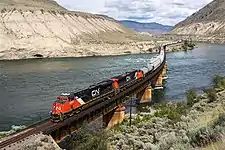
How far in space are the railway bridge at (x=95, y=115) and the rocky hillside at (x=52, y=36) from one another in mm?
61488

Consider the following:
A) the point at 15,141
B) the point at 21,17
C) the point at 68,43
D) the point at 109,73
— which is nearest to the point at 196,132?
the point at 15,141

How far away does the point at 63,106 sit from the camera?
78.7ft

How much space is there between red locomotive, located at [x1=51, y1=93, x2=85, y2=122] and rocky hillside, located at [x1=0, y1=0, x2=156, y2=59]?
254ft

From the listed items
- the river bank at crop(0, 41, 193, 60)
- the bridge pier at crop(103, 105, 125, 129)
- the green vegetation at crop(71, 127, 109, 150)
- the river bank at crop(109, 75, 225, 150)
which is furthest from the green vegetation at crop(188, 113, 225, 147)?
the river bank at crop(0, 41, 193, 60)

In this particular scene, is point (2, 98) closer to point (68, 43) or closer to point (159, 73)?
point (159, 73)

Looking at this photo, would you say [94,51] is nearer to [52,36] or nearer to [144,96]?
[52,36]

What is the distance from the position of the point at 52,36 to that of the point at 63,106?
88.7 metres

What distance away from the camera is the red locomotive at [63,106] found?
2338 cm

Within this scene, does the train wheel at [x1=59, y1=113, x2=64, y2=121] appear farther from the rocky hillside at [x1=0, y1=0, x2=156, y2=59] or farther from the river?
the rocky hillside at [x1=0, y1=0, x2=156, y2=59]

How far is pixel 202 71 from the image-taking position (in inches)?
2638

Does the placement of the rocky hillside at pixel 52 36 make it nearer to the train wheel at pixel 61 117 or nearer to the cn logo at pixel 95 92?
the cn logo at pixel 95 92

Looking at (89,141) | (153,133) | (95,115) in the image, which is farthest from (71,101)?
(153,133)

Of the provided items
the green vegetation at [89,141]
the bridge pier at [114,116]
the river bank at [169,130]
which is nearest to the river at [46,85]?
the bridge pier at [114,116]

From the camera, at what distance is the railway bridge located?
829 inches
